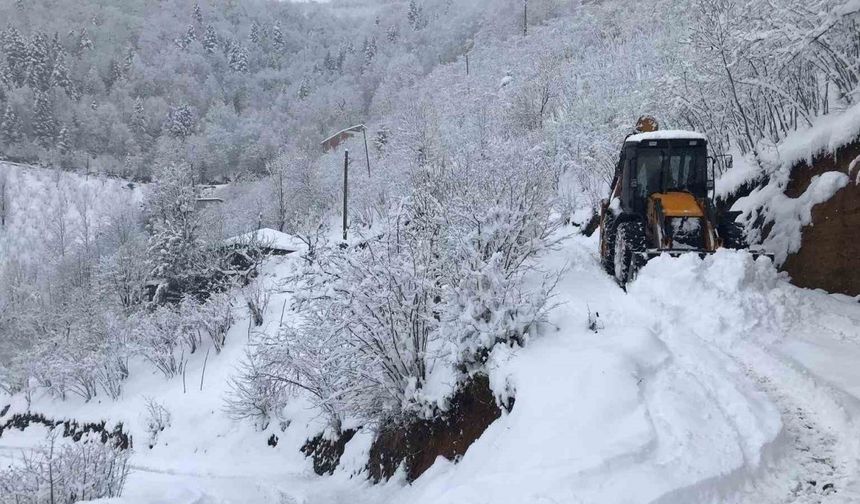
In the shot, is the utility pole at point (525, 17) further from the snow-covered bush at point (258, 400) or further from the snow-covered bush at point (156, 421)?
the snow-covered bush at point (258, 400)

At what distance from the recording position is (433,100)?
56.3m

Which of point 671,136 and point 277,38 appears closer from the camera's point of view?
point 671,136

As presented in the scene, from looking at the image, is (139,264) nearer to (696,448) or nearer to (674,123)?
(674,123)

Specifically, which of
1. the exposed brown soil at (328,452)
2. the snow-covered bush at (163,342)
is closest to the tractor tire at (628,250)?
the exposed brown soil at (328,452)

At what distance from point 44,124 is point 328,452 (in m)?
99.2

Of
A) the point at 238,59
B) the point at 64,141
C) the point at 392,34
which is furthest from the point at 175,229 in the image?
the point at 238,59

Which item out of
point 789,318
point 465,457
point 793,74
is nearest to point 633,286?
point 789,318

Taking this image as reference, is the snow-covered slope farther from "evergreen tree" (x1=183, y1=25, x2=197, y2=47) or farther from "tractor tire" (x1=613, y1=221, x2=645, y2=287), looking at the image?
"evergreen tree" (x1=183, y1=25, x2=197, y2=47)

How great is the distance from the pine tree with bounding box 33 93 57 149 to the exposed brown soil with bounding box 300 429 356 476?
94.7 metres

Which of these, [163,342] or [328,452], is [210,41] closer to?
[163,342]

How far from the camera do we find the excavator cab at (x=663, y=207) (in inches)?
410

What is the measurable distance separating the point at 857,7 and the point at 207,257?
30.4 m

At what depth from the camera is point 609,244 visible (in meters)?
12.6

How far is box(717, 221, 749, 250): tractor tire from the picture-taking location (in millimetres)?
9914
